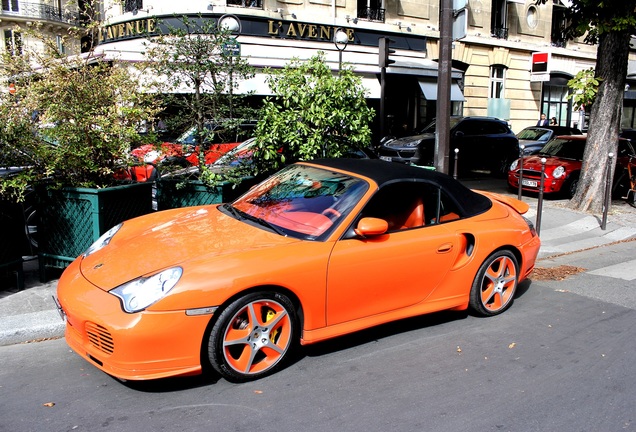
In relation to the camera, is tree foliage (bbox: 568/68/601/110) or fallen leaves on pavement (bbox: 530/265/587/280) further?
tree foliage (bbox: 568/68/601/110)

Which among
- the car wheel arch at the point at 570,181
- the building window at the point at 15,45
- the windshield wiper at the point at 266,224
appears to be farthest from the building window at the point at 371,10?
the windshield wiper at the point at 266,224

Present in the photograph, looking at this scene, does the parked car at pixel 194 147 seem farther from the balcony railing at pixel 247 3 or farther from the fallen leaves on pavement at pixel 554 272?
the balcony railing at pixel 247 3

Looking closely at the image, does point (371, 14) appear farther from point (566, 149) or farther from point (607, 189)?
point (607, 189)

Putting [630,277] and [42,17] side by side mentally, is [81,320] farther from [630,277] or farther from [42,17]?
[42,17]

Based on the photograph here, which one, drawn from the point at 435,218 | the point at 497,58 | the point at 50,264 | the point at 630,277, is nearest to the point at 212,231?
the point at 435,218

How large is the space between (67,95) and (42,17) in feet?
143

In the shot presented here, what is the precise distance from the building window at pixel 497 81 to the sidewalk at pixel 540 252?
11.9 metres

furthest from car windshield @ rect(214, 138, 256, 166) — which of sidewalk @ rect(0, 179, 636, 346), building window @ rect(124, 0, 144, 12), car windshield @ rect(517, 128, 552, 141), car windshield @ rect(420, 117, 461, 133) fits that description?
car windshield @ rect(517, 128, 552, 141)

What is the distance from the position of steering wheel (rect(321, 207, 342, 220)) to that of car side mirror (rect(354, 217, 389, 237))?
0.21m

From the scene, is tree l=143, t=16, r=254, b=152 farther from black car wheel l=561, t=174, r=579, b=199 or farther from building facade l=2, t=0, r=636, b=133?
black car wheel l=561, t=174, r=579, b=199

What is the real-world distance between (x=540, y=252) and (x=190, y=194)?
496cm

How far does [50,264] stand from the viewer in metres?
5.82

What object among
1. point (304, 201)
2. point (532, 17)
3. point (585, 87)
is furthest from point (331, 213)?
point (532, 17)

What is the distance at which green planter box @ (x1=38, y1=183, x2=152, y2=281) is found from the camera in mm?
5703
